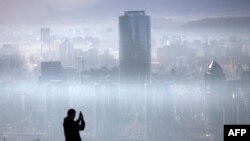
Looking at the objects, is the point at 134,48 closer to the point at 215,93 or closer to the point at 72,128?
the point at 215,93

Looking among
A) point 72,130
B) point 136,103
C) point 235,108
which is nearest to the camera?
point 72,130

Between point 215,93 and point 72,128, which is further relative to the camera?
point 215,93

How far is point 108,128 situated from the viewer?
30.2 metres

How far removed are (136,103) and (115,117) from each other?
2.39m

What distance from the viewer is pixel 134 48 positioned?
32.2 meters

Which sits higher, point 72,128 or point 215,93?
point 72,128

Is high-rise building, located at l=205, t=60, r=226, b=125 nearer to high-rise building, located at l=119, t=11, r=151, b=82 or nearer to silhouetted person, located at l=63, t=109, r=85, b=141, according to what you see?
high-rise building, located at l=119, t=11, r=151, b=82

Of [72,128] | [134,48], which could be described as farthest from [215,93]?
[72,128]

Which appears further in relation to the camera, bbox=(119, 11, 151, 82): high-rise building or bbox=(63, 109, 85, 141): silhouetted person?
bbox=(119, 11, 151, 82): high-rise building

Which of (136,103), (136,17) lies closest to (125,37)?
(136,17)

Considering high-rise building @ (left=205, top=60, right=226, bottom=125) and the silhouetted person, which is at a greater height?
the silhouetted person

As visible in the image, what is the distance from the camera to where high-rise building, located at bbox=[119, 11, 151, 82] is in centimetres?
3092

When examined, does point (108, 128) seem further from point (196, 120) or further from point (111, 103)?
point (196, 120)

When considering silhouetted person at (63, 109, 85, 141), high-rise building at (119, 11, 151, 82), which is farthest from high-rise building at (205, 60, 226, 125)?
silhouetted person at (63, 109, 85, 141)
